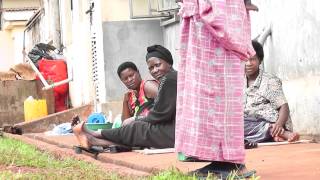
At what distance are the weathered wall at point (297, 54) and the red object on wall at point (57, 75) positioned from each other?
7.73 meters

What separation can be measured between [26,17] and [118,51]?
15382 millimetres

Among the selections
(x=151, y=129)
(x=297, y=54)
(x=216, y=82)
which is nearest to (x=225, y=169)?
(x=216, y=82)

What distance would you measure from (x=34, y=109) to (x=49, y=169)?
8.30m

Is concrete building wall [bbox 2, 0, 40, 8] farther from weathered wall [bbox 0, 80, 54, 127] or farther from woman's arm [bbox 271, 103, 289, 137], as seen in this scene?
woman's arm [bbox 271, 103, 289, 137]

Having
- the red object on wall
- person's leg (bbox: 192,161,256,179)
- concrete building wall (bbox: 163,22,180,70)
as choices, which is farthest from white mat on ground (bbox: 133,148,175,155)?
the red object on wall

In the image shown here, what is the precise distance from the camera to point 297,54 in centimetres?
729

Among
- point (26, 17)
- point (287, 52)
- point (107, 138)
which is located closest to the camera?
point (107, 138)

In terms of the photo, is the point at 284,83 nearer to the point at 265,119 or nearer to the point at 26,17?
the point at 265,119

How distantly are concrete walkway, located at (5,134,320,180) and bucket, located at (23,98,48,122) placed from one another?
6885 millimetres

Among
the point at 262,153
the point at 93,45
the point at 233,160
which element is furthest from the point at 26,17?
the point at 233,160

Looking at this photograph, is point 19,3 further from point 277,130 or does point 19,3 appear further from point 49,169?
point 49,169

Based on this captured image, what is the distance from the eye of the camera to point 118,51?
11547 mm

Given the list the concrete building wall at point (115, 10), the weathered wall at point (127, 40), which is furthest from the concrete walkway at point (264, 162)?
the concrete building wall at point (115, 10)

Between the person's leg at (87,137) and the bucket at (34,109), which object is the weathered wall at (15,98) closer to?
the bucket at (34,109)
